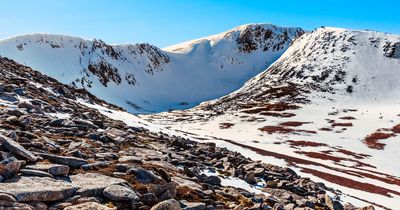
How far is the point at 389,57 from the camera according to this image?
7092 inches

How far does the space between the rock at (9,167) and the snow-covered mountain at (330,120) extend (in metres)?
31.0

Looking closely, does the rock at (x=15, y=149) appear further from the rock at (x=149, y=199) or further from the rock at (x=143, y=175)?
the rock at (x=149, y=199)

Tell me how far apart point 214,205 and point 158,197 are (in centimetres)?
238

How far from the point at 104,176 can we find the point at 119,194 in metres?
1.80

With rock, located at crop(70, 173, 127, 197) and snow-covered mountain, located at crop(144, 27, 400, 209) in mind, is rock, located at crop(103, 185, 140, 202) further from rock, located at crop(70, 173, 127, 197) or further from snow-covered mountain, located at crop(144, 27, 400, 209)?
snow-covered mountain, located at crop(144, 27, 400, 209)

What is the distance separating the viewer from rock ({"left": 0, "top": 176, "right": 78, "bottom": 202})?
8.61m

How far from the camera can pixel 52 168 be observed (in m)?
10.7

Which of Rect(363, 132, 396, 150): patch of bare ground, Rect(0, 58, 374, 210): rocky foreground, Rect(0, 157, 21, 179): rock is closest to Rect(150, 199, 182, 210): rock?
Rect(0, 58, 374, 210): rocky foreground

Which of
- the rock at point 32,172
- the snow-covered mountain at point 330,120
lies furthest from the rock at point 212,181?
the snow-covered mountain at point 330,120

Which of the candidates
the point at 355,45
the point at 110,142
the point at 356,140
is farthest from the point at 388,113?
the point at 110,142

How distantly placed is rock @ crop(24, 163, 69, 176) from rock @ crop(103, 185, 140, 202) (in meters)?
1.62

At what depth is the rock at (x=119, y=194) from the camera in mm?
10156

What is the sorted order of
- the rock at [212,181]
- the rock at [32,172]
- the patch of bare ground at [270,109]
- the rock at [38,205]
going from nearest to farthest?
1. the rock at [38,205]
2. the rock at [32,172]
3. the rock at [212,181]
4. the patch of bare ground at [270,109]

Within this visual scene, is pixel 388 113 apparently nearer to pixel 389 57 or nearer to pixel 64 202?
pixel 389 57
